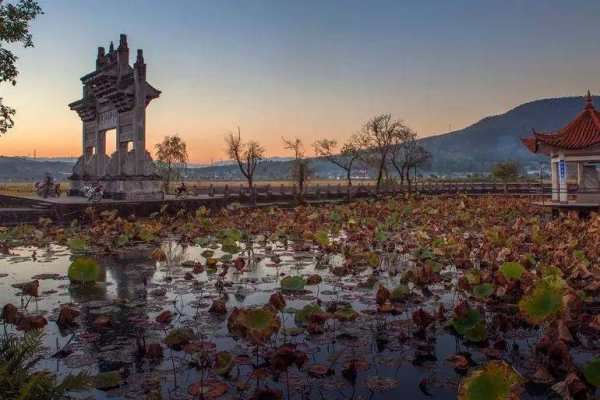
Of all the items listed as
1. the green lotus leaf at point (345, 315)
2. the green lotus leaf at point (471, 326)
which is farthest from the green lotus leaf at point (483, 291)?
the green lotus leaf at point (345, 315)

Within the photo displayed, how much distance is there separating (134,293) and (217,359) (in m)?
4.48

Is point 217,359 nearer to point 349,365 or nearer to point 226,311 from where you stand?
point 349,365

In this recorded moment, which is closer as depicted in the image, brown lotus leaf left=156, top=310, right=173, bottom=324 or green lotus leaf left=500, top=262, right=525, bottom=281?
brown lotus leaf left=156, top=310, right=173, bottom=324

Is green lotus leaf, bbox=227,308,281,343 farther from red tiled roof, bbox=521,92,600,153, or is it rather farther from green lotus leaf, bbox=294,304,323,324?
red tiled roof, bbox=521,92,600,153

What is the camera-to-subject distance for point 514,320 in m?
6.78

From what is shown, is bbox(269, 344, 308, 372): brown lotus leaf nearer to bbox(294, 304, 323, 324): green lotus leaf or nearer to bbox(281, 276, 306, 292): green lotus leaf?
bbox(294, 304, 323, 324): green lotus leaf

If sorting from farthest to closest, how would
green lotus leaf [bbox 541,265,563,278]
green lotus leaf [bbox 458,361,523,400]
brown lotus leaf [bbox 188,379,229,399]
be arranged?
green lotus leaf [bbox 541,265,563,278] → brown lotus leaf [bbox 188,379,229,399] → green lotus leaf [bbox 458,361,523,400]

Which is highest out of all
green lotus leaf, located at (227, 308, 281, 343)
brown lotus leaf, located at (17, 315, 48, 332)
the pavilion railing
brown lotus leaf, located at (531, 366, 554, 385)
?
the pavilion railing

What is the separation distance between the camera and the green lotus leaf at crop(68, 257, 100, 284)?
316 inches

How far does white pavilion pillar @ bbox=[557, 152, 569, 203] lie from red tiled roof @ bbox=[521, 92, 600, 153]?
73 cm

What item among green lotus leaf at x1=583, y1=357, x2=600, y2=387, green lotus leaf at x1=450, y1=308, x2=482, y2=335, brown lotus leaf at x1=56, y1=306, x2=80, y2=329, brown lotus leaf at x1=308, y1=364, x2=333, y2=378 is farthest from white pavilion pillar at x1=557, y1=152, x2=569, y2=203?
brown lotus leaf at x1=56, y1=306, x2=80, y2=329

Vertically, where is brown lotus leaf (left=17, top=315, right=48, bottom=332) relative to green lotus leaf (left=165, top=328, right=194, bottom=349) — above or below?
above

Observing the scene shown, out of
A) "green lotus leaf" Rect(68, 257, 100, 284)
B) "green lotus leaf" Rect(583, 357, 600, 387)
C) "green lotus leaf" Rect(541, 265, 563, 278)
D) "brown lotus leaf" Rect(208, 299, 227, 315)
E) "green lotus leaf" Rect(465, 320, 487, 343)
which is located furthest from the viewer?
"green lotus leaf" Rect(68, 257, 100, 284)

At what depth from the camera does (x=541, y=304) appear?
5.50 metres
